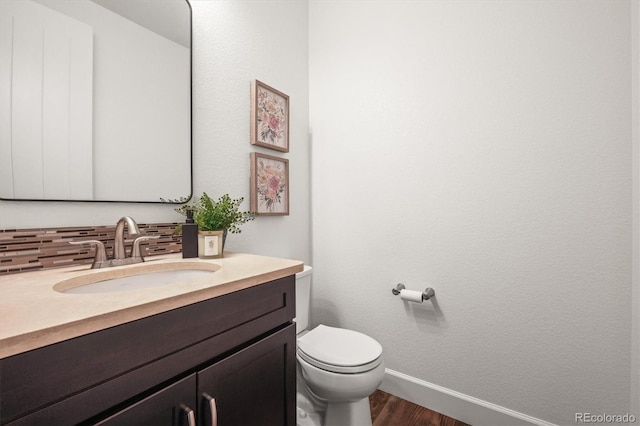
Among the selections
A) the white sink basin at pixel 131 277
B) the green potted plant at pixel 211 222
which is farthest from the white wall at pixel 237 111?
the white sink basin at pixel 131 277

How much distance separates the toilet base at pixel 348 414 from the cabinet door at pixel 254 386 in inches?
15.6

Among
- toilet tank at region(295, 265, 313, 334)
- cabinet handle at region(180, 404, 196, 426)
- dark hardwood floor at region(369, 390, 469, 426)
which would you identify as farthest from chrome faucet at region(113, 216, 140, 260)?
dark hardwood floor at region(369, 390, 469, 426)

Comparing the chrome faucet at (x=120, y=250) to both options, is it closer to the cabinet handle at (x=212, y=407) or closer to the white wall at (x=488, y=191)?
the cabinet handle at (x=212, y=407)

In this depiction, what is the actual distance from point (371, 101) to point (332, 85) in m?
0.32

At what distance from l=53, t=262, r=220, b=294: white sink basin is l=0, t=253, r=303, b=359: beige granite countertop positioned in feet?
0.05

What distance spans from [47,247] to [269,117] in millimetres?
1139

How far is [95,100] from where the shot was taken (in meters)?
0.99

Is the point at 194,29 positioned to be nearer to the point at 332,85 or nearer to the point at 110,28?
the point at 110,28

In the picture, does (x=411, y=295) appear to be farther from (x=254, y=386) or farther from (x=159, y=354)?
(x=159, y=354)

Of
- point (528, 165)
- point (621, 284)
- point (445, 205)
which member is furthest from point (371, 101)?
point (621, 284)

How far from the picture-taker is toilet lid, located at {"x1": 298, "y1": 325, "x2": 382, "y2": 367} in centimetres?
117

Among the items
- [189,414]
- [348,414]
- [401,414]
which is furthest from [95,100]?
[401,414]

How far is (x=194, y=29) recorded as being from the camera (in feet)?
4.24

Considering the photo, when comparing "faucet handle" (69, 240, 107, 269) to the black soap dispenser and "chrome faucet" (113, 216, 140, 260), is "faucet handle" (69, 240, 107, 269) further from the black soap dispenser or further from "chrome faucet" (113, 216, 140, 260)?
the black soap dispenser
